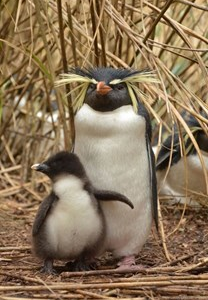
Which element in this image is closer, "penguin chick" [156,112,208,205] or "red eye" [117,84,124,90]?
"red eye" [117,84,124,90]

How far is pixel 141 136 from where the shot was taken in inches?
118

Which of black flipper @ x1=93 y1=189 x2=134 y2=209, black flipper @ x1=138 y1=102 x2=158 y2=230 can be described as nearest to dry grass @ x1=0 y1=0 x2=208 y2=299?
black flipper @ x1=138 y1=102 x2=158 y2=230

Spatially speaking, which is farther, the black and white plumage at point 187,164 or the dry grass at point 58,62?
the black and white plumage at point 187,164

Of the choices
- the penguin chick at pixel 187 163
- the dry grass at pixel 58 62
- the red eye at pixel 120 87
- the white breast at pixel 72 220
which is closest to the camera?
the white breast at pixel 72 220

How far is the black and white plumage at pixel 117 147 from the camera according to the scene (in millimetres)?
2941

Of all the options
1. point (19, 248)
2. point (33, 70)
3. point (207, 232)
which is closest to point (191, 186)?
point (207, 232)

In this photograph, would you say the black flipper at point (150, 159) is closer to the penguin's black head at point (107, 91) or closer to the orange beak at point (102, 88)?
the penguin's black head at point (107, 91)

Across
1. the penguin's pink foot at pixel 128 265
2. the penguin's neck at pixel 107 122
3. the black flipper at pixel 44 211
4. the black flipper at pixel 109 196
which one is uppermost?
the penguin's neck at pixel 107 122

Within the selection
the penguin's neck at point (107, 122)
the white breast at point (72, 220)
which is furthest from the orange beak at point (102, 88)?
the white breast at point (72, 220)

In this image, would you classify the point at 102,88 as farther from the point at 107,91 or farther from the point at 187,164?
the point at 187,164

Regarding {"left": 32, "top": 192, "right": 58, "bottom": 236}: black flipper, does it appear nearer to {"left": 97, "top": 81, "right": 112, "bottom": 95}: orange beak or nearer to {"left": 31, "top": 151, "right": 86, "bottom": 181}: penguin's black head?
{"left": 31, "top": 151, "right": 86, "bottom": 181}: penguin's black head

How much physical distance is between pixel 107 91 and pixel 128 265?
0.68m

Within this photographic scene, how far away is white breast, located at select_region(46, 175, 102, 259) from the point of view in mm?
2844

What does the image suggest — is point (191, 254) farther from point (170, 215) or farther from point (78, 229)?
point (170, 215)
